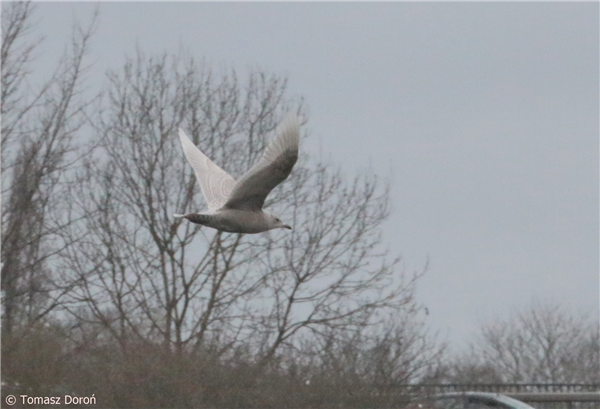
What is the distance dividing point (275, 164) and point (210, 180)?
203cm

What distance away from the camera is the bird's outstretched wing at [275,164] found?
434 inches

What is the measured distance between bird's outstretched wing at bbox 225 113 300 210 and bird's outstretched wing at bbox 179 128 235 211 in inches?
23.9

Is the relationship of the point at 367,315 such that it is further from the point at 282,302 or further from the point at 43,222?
Answer: the point at 43,222

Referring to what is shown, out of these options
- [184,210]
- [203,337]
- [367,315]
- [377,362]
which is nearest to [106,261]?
[184,210]

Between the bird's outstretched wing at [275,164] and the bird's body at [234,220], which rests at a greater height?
the bird's outstretched wing at [275,164]

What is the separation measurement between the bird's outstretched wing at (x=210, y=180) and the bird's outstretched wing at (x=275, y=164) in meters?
0.61

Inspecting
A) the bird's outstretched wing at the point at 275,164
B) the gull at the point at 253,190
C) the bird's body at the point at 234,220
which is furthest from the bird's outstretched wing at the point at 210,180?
the bird's outstretched wing at the point at 275,164

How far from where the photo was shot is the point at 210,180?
13.0 meters

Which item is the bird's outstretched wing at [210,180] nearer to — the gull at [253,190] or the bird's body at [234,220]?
the gull at [253,190]

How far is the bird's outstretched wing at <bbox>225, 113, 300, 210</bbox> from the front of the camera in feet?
36.2

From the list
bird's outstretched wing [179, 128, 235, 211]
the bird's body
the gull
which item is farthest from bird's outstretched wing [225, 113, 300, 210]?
bird's outstretched wing [179, 128, 235, 211]

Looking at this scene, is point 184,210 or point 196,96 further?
point 196,96

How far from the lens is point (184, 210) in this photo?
68.1ft

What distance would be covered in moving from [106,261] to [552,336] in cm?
4389
